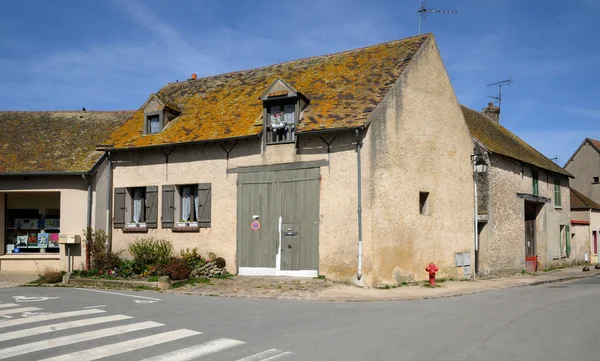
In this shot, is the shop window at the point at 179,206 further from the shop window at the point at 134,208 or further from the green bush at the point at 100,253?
the green bush at the point at 100,253

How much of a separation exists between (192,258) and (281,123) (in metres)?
5.34

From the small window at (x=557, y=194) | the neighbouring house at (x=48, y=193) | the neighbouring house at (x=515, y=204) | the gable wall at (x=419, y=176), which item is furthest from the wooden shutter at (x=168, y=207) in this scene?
the small window at (x=557, y=194)

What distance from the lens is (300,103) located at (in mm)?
16250

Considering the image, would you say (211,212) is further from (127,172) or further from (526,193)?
(526,193)

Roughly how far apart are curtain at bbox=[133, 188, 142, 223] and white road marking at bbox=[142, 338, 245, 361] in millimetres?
12670

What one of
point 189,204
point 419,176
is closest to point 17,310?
point 189,204

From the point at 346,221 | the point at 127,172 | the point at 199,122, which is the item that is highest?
the point at 199,122

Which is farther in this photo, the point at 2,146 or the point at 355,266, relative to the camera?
the point at 2,146

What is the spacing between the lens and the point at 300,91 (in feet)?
57.3

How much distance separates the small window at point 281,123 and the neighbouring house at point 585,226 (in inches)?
784

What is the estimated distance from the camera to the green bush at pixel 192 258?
16.5 m

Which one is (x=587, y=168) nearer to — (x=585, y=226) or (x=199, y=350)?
(x=585, y=226)

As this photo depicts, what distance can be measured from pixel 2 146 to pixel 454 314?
18.9 m

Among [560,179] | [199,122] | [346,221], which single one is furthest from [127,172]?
[560,179]
